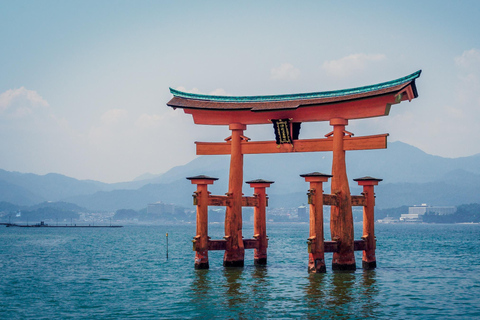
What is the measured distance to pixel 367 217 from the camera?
2736 centimetres

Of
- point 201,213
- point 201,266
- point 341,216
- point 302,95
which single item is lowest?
point 201,266

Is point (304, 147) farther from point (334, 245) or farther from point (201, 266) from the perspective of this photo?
point (201, 266)

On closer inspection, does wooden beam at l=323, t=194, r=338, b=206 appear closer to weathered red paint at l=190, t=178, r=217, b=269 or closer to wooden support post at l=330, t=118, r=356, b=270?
wooden support post at l=330, t=118, r=356, b=270

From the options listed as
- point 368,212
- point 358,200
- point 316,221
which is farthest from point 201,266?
point 368,212

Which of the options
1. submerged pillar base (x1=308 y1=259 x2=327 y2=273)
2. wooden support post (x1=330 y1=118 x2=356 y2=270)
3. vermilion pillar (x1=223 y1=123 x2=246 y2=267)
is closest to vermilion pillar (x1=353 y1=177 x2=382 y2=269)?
wooden support post (x1=330 y1=118 x2=356 y2=270)

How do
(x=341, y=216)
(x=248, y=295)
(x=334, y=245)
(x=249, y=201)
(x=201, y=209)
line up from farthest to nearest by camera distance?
(x=249, y=201)
(x=201, y=209)
(x=341, y=216)
(x=334, y=245)
(x=248, y=295)

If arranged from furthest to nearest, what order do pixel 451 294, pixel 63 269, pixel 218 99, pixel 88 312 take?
1. pixel 63 269
2. pixel 218 99
3. pixel 451 294
4. pixel 88 312

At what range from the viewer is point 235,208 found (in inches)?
1086

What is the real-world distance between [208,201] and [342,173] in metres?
6.25

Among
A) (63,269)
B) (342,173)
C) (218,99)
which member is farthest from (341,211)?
(63,269)

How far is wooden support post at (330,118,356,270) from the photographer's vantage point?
83.1 ft

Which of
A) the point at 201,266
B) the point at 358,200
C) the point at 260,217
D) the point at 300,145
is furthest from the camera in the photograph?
the point at 260,217

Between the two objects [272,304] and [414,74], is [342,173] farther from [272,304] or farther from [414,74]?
[272,304]

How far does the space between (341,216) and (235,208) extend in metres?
5.22
